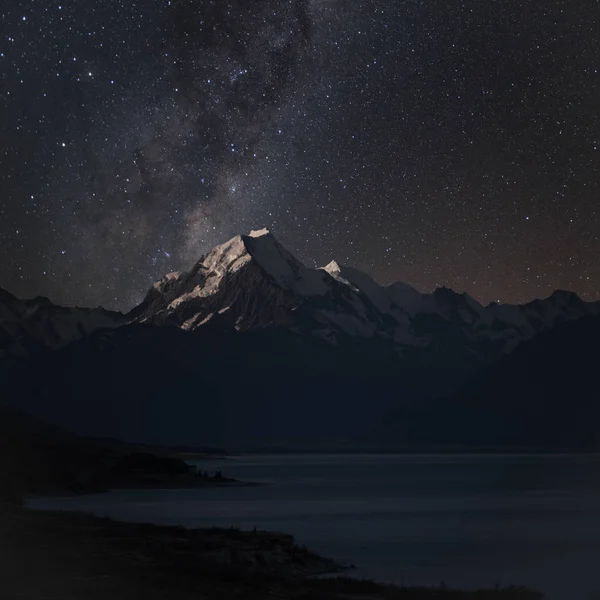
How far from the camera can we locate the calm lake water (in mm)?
59281

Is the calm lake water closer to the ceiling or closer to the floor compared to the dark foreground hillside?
closer to the ceiling

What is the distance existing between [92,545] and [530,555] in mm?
30616

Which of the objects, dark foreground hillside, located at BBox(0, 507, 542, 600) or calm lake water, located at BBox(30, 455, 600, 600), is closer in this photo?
dark foreground hillside, located at BBox(0, 507, 542, 600)

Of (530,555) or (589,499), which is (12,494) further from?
(589,499)

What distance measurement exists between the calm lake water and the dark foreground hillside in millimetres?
6396

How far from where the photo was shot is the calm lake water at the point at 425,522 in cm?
5928

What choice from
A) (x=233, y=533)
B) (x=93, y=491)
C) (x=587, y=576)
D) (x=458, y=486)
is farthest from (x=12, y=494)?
(x=458, y=486)

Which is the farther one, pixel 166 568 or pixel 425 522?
pixel 425 522

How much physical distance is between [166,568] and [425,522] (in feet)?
168

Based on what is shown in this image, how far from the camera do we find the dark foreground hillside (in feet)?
135

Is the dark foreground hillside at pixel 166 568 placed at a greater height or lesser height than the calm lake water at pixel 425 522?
lesser

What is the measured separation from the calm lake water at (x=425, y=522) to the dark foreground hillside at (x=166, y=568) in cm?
640

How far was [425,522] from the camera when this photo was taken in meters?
94.3

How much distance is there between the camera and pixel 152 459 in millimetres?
149500
